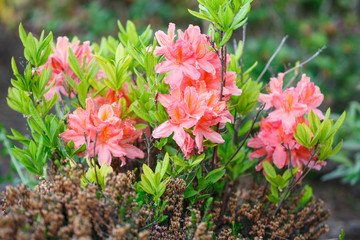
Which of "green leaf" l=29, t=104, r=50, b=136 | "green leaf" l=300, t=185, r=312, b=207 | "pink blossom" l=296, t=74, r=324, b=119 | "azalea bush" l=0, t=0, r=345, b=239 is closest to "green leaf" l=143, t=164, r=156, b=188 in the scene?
"azalea bush" l=0, t=0, r=345, b=239

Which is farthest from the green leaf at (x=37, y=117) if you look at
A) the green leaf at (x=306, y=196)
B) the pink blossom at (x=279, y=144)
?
the green leaf at (x=306, y=196)

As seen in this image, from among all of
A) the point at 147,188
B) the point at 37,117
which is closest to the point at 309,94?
the point at 147,188

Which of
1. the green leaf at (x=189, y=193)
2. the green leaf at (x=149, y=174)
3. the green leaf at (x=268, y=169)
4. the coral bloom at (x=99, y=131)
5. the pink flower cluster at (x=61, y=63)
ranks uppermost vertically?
the pink flower cluster at (x=61, y=63)

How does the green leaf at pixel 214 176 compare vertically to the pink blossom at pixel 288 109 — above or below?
below

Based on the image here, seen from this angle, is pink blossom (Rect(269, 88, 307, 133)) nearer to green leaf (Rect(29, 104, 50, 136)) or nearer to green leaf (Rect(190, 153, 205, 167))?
green leaf (Rect(190, 153, 205, 167))

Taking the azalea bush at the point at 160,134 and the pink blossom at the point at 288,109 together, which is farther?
the pink blossom at the point at 288,109

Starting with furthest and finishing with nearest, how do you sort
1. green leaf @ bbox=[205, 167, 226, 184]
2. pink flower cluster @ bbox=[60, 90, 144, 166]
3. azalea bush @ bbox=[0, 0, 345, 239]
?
green leaf @ bbox=[205, 167, 226, 184] < pink flower cluster @ bbox=[60, 90, 144, 166] < azalea bush @ bbox=[0, 0, 345, 239]

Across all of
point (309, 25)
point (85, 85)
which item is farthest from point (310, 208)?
point (309, 25)

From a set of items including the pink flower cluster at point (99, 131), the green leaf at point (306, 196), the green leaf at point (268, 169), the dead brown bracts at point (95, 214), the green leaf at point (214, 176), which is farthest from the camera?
the green leaf at point (306, 196)

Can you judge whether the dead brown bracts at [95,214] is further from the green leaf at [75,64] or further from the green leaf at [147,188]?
the green leaf at [75,64]
